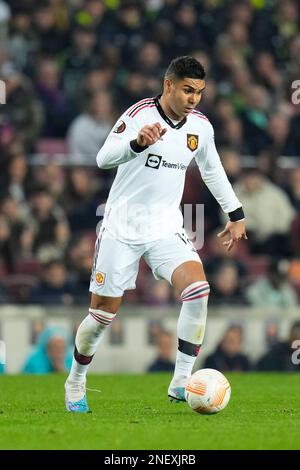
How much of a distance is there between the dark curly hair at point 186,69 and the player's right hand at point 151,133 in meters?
0.72

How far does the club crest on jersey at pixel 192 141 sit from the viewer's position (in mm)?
9884

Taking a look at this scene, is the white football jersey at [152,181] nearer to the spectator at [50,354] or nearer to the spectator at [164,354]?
the spectator at [50,354]

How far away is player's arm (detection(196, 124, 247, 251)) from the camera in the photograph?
10.1 meters

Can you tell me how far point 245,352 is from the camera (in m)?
15.7

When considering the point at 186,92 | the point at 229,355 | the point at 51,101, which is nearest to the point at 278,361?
the point at 229,355

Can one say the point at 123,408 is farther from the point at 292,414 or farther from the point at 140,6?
the point at 140,6

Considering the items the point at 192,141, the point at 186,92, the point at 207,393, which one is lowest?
the point at 207,393

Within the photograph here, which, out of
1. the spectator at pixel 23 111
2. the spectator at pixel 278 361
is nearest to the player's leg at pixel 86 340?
the spectator at pixel 278 361

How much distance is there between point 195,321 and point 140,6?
1131 centimetres

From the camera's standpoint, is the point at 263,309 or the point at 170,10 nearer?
the point at 263,309

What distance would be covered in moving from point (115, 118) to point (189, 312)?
28.5 ft

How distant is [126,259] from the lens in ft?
32.1

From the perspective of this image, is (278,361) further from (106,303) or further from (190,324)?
(106,303)

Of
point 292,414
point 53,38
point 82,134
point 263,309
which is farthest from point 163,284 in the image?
point 292,414
